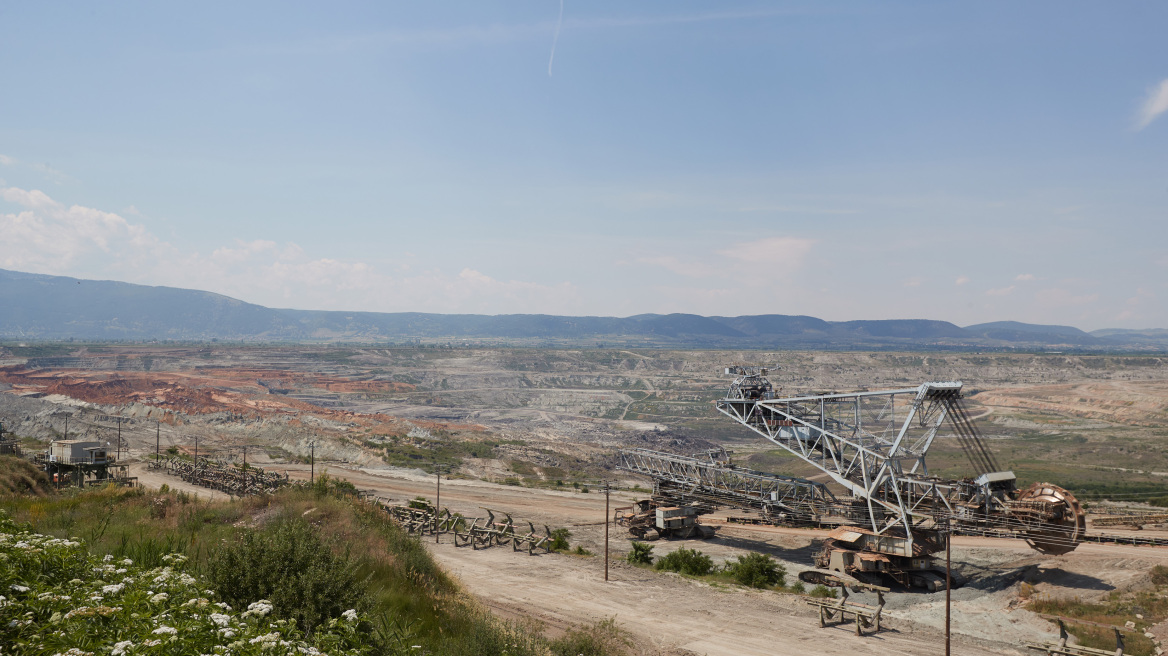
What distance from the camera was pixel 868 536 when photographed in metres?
31.5

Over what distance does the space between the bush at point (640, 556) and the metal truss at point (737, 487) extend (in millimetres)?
6334

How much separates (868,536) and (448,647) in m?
25.0

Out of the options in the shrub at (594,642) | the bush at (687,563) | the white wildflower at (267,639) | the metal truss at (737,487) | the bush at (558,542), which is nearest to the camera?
the white wildflower at (267,639)

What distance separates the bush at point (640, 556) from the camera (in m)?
34.3

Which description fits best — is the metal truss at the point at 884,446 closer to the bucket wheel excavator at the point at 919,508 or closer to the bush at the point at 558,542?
the bucket wheel excavator at the point at 919,508

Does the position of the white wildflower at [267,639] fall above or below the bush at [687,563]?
above

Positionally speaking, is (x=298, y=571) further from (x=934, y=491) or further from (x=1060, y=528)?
(x=1060, y=528)

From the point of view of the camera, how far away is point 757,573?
30859 millimetres

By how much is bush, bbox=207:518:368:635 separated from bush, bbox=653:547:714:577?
80.2ft

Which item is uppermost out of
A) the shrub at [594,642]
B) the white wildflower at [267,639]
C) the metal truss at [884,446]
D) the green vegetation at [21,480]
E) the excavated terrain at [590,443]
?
the white wildflower at [267,639]

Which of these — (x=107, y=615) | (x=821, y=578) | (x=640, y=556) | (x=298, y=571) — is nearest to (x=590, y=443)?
(x=640, y=556)

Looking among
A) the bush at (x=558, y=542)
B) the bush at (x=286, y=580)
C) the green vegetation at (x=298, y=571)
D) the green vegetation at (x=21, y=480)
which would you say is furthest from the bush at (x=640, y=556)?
the green vegetation at (x=21, y=480)

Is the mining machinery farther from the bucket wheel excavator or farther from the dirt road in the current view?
the dirt road

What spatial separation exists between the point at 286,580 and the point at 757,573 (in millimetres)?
25335
